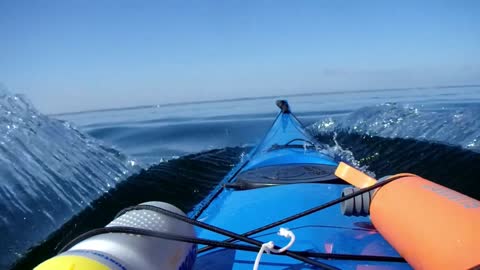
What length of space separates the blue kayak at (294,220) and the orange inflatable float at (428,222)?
0.71 ft

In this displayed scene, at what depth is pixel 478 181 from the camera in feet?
15.4

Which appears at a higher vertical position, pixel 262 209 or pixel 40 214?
pixel 262 209

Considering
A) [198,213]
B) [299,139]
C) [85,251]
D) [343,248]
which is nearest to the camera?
[85,251]

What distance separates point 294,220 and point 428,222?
1.10 m

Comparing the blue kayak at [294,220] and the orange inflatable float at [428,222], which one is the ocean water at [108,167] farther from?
the orange inflatable float at [428,222]

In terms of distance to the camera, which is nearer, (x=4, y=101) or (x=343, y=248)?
(x=343, y=248)

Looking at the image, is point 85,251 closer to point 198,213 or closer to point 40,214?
point 198,213

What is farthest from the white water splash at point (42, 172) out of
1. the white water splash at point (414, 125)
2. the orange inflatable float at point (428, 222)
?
the white water splash at point (414, 125)

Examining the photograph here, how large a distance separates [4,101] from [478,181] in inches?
257

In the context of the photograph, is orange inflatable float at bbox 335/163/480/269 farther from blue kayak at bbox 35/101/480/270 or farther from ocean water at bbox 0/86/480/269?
ocean water at bbox 0/86/480/269

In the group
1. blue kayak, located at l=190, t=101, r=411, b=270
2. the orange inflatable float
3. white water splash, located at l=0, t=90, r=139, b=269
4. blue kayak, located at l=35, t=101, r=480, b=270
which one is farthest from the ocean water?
the orange inflatable float

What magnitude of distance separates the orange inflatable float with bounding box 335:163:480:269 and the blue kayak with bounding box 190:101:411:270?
0.21m

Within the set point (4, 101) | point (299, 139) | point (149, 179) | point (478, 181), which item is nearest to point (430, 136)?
point (478, 181)

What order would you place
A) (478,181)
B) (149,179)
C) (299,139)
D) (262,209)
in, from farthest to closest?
(149,179)
(299,139)
(478,181)
(262,209)
